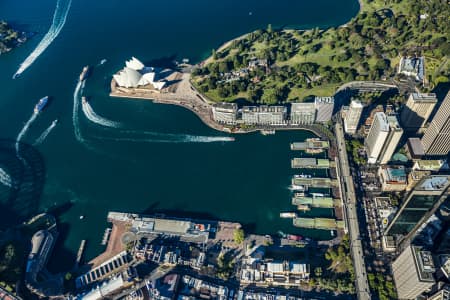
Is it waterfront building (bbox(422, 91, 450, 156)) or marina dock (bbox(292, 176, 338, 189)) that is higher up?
waterfront building (bbox(422, 91, 450, 156))

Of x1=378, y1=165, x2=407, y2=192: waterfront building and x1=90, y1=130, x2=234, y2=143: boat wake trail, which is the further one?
x1=90, y1=130, x2=234, y2=143: boat wake trail

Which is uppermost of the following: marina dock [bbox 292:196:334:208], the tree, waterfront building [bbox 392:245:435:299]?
marina dock [bbox 292:196:334:208]

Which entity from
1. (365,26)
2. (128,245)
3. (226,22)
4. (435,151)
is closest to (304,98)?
(435,151)

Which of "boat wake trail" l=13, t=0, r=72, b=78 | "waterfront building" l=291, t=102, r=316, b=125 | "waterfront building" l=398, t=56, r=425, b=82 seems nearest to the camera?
"waterfront building" l=291, t=102, r=316, b=125

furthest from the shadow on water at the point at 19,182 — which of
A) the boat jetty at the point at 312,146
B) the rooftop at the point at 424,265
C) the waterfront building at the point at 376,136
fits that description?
the waterfront building at the point at 376,136

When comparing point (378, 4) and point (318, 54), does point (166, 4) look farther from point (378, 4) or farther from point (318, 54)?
point (378, 4)

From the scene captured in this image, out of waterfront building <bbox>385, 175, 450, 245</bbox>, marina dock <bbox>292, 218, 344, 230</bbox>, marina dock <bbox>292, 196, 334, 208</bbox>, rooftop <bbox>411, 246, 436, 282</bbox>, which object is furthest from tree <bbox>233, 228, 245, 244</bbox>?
rooftop <bbox>411, 246, 436, 282</bbox>

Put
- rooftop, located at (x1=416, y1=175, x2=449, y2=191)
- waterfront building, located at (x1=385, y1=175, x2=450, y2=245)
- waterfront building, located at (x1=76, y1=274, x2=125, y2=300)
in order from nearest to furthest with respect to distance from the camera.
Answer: rooftop, located at (x1=416, y1=175, x2=449, y2=191) → waterfront building, located at (x1=385, y1=175, x2=450, y2=245) → waterfront building, located at (x1=76, y1=274, x2=125, y2=300)

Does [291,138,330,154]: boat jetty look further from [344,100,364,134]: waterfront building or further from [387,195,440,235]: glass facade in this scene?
[387,195,440,235]: glass facade

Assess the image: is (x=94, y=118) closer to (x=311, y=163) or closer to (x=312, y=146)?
(x=312, y=146)
